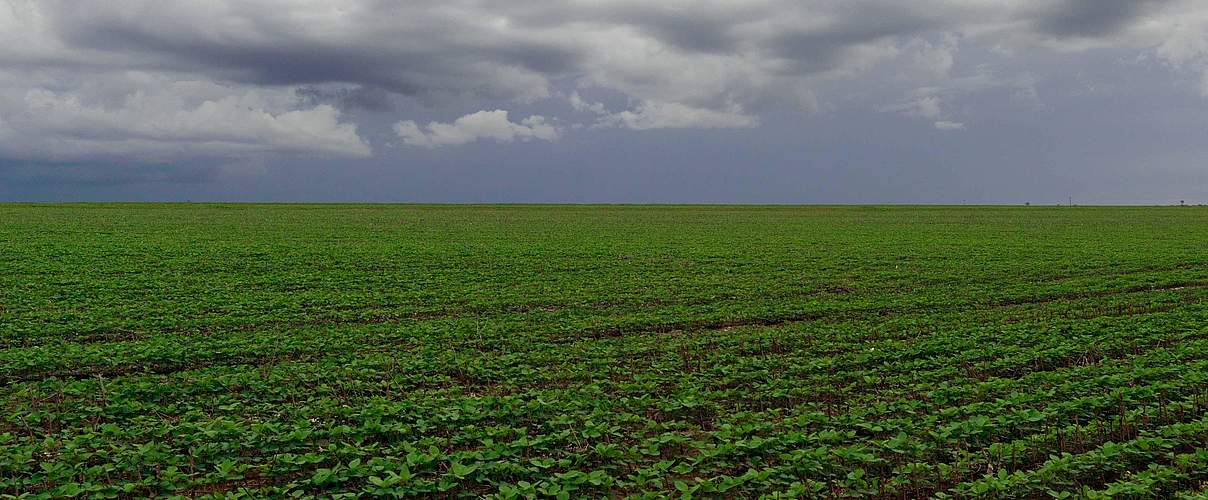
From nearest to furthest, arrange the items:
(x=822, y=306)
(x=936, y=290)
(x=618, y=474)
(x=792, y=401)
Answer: (x=618, y=474) < (x=792, y=401) < (x=822, y=306) < (x=936, y=290)

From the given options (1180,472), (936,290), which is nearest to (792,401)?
(1180,472)

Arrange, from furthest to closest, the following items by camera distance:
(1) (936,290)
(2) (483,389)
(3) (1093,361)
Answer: (1) (936,290) < (3) (1093,361) < (2) (483,389)

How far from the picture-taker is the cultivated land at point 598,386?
8023 mm

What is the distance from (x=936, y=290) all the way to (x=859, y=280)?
10.7 feet

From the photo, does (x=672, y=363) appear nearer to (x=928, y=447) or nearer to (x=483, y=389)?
(x=483, y=389)

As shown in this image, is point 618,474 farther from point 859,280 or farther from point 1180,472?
point 859,280

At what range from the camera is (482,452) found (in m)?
8.45

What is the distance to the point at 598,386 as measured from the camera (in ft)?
38.3

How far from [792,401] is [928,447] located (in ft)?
8.28

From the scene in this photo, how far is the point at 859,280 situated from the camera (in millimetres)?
27031

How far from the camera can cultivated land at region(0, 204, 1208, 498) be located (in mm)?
8023

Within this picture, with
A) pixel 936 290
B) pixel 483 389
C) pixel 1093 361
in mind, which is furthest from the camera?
pixel 936 290

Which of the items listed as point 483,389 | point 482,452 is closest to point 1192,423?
point 482,452

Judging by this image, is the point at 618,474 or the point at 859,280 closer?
the point at 618,474
